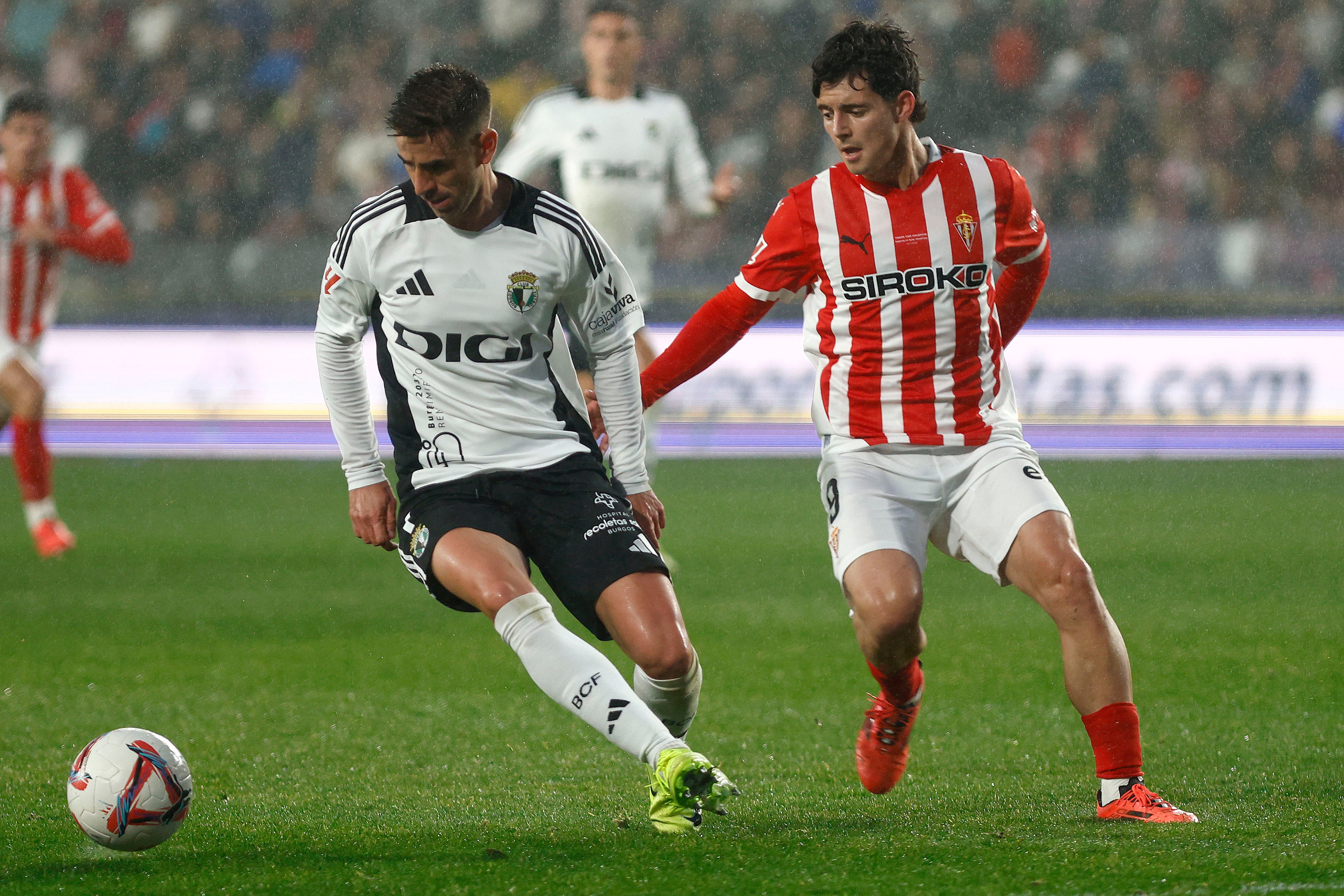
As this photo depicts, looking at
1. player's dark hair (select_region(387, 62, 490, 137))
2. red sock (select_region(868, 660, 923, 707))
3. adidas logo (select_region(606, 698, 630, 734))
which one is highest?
player's dark hair (select_region(387, 62, 490, 137))

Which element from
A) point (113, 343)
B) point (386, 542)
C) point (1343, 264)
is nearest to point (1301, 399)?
point (1343, 264)

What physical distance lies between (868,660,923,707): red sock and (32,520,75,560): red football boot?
5125mm

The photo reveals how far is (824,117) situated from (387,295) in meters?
1.08

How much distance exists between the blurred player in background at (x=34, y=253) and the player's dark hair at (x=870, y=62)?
4.94 meters

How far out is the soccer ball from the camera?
3.08m

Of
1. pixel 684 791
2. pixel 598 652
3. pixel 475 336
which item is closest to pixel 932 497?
pixel 598 652

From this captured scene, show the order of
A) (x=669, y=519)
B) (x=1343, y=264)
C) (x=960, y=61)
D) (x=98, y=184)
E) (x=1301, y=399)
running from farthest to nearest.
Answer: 1. (x=98, y=184)
2. (x=960, y=61)
3. (x=1343, y=264)
4. (x=1301, y=399)
5. (x=669, y=519)

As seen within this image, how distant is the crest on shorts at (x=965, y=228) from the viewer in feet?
11.9

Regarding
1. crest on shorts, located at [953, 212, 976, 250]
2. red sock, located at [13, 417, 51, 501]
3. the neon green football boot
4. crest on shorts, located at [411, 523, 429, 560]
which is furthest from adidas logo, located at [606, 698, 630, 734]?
red sock, located at [13, 417, 51, 501]

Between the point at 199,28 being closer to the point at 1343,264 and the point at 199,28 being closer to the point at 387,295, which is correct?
the point at 1343,264

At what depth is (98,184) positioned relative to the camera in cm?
1510

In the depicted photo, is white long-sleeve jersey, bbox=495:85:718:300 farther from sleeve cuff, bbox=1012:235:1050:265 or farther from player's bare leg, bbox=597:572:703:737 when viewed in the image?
player's bare leg, bbox=597:572:703:737

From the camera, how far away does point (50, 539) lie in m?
7.60

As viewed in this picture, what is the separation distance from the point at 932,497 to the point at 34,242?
5795 millimetres
